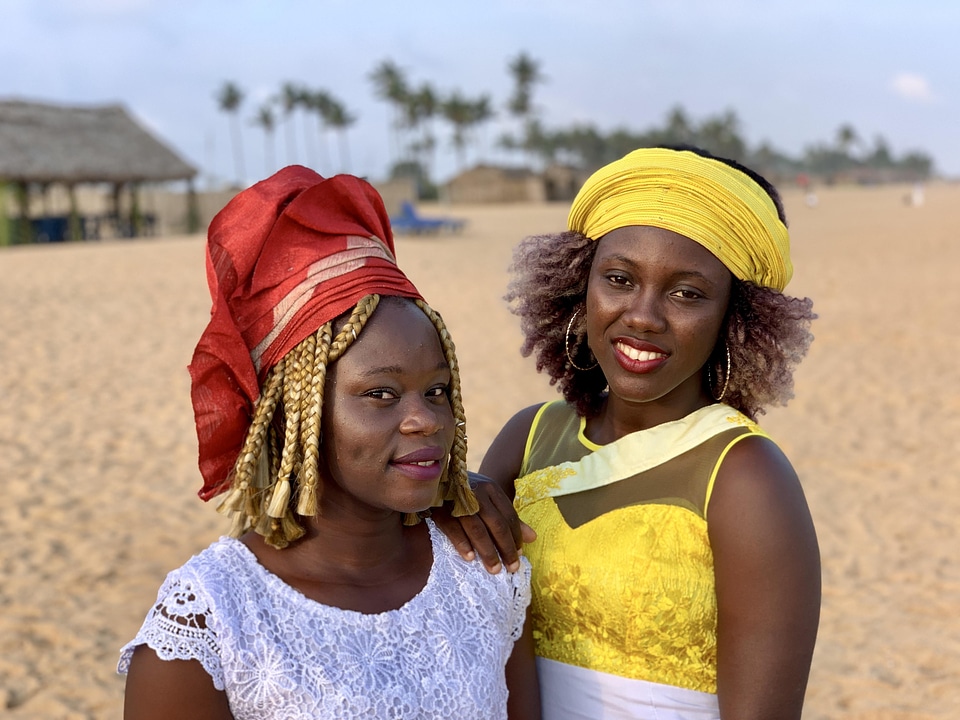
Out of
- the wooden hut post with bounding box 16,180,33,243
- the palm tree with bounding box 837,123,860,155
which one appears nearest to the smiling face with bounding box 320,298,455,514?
the wooden hut post with bounding box 16,180,33,243

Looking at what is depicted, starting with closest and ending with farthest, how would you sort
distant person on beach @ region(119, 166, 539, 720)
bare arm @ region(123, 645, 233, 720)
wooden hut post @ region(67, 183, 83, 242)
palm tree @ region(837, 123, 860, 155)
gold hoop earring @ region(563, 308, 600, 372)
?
bare arm @ region(123, 645, 233, 720), distant person on beach @ region(119, 166, 539, 720), gold hoop earring @ region(563, 308, 600, 372), wooden hut post @ region(67, 183, 83, 242), palm tree @ region(837, 123, 860, 155)

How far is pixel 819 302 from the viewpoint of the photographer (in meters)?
15.1

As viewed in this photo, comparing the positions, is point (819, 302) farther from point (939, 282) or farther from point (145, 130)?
point (145, 130)

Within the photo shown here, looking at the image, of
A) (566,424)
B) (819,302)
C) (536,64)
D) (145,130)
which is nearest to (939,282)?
(819,302)

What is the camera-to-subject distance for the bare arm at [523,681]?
6.55 feet

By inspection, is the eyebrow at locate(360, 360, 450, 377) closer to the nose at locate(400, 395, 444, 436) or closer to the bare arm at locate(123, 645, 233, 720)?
the nose at locate(400, 395, 444, 436)

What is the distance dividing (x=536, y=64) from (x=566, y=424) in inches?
2882

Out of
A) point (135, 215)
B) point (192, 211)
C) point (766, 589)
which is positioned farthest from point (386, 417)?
point (192, 211)

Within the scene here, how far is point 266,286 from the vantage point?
1.74 metres

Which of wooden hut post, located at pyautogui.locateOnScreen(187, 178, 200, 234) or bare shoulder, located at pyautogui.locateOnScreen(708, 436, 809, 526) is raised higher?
bare shoulder, located at pyautogui.locateOnScreen(708, 436, 809, 526)

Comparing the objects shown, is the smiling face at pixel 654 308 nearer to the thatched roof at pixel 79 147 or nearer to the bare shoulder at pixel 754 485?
the bare shoulder at pixel 754 485

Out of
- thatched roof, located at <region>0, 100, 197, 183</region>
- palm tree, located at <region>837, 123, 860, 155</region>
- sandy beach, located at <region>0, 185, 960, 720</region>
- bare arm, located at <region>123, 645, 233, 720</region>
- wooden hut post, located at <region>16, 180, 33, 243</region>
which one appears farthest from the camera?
palm tree, located at <region>837, 123, 860, 155</region>

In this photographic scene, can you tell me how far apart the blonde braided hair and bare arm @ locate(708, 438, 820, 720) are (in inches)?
31.7

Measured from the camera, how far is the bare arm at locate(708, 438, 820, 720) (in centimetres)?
180
